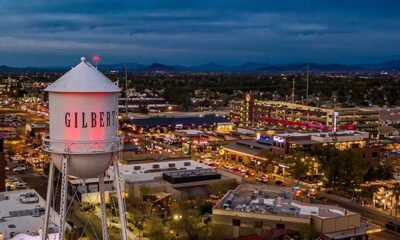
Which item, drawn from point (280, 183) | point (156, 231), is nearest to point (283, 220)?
point (156, 231)

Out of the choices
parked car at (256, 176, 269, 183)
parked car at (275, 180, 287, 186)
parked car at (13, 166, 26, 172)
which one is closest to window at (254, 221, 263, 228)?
parked car at (275, 180, 287, 186)

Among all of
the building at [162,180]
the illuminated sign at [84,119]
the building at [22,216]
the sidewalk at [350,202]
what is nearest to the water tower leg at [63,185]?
the illuminated sign at [84,119]

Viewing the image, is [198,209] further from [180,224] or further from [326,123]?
[326,123]

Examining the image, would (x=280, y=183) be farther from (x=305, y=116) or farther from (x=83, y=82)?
(x=83, y=82)

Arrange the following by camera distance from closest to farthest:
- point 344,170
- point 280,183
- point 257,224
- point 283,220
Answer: point 283,220 < point 257,224 < point 344,170 < point 280,183

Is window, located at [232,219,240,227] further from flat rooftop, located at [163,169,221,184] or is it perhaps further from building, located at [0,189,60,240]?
flat rooftop, located at [163,169,221,184]

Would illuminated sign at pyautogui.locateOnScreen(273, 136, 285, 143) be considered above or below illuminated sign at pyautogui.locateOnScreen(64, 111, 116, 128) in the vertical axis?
below
